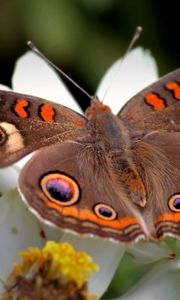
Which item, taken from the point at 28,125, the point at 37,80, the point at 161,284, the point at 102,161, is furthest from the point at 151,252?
the point at 37,80

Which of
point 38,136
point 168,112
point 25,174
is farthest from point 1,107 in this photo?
point 168,112

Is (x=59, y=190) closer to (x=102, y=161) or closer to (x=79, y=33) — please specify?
(x=102, y=161)

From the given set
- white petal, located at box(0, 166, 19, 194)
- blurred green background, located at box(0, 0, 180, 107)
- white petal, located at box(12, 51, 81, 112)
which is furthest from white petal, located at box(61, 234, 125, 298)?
blurred green background, located at box(0, 0, 180, 107)

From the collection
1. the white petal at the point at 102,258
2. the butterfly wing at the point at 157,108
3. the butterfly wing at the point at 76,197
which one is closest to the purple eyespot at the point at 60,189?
the butterfly wing at the point at 76,197

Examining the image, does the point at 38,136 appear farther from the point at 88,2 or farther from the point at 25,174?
the point at 88,2

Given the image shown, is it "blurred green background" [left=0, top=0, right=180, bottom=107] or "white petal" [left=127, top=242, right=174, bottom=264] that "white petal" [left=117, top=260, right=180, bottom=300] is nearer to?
"white petal" [left=127, top=242, right=174, bottom=264]

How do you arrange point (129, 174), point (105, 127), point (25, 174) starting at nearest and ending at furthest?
point (25, 174) → point (129, 174) → point (105, 127)

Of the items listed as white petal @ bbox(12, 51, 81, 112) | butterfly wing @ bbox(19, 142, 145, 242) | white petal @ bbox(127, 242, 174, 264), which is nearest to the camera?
butterfly wing @ bbox(19, 142, 145, 242)
